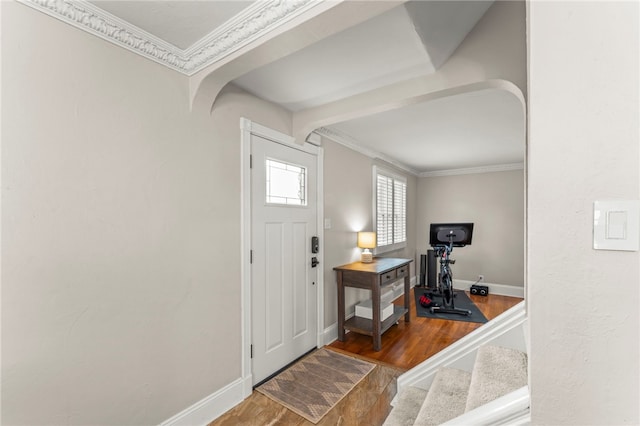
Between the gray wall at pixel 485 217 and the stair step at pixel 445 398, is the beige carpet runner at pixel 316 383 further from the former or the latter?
the gray wall at pixel 485 217

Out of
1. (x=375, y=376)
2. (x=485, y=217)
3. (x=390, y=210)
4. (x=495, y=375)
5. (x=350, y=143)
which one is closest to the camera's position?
(x=495, y=375)

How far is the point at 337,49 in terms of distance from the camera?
1.73 m

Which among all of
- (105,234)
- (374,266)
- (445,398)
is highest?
(105,234)

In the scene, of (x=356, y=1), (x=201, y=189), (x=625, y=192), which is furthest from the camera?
(x=201, y=189)

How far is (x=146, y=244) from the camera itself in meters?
1.64

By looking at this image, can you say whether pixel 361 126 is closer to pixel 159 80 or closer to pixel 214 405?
pixel 159 80

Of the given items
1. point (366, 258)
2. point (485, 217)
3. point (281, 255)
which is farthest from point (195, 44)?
point (485, 217)

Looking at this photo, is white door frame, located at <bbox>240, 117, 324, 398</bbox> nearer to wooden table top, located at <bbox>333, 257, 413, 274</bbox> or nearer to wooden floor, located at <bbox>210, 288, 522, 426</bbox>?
wooden floor, located at <bbox>210, 288, 522, 426</bbox>

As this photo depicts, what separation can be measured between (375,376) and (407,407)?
2.26 ft

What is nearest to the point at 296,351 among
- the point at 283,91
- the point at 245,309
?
the point at 245,309

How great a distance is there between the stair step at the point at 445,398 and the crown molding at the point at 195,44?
6.67 ft

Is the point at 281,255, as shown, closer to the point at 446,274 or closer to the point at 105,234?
the point at 105,234

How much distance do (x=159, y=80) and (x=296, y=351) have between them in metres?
2.51

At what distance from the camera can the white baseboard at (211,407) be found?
179 centimetres
